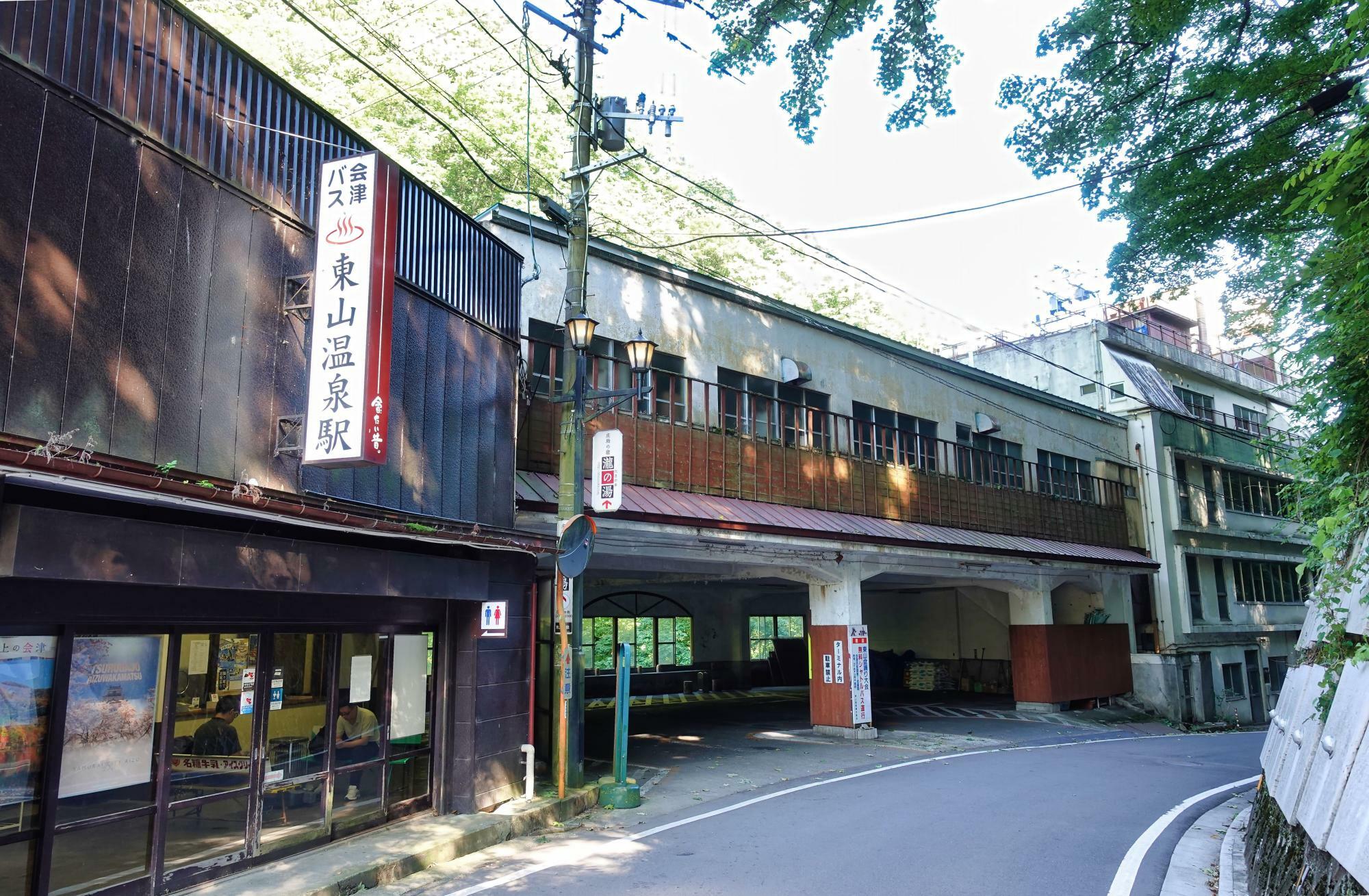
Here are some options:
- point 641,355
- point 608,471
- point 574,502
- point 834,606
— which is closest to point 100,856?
point 574,502

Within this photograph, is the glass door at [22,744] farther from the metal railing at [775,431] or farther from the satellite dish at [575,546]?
the metal railing at [775,431]

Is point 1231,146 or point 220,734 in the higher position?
point 1231,146

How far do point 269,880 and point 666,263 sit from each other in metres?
12.3

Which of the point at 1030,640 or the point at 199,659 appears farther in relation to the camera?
the point at 1030,640

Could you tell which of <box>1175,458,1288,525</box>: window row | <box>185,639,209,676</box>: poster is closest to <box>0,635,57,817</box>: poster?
<box>185,639,209,676</box>: poster

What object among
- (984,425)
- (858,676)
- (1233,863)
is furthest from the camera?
(984,425)

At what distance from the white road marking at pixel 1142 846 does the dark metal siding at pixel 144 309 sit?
25.6 ft

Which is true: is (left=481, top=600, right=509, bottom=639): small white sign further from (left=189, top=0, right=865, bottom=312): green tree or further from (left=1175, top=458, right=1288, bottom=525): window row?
(left=1175, top=458, right=1288, bottom=525): window row

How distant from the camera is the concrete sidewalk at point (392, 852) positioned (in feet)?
25.2

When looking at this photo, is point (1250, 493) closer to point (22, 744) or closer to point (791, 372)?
point (791, 372)

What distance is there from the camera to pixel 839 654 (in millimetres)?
18516

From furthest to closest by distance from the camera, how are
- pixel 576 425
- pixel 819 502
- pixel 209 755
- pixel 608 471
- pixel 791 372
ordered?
pixel 791 372 < pixel 819 502 < pixel 608 471 < pixel 576 425 < pixel 209 755

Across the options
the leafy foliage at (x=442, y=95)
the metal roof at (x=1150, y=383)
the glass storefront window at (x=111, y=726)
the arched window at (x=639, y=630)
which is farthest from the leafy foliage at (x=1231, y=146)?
the arched window at (x=639, y=630)

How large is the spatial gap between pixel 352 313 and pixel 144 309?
1625mm
